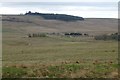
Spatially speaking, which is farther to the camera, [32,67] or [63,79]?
[32,67]

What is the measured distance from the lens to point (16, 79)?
24422mm

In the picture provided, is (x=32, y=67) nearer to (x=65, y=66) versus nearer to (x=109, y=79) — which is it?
(x=65, y=66)

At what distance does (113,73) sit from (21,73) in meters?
6.18

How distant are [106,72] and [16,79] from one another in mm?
6067

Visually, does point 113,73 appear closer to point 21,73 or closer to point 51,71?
point 51,71

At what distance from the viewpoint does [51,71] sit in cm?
2534

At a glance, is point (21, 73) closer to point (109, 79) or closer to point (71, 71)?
point (71, 71)

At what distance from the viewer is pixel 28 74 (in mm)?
24812

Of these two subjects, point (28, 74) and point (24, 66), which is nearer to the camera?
point (28, 74)

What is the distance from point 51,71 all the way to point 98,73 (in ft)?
10.4

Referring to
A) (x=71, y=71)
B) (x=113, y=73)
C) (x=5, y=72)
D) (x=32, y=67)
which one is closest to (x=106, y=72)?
(x=113, y=73)

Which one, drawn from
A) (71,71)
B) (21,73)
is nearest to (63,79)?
(71,71)

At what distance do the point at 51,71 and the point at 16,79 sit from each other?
2486 mm

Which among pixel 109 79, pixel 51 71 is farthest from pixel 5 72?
pixel 109 79
